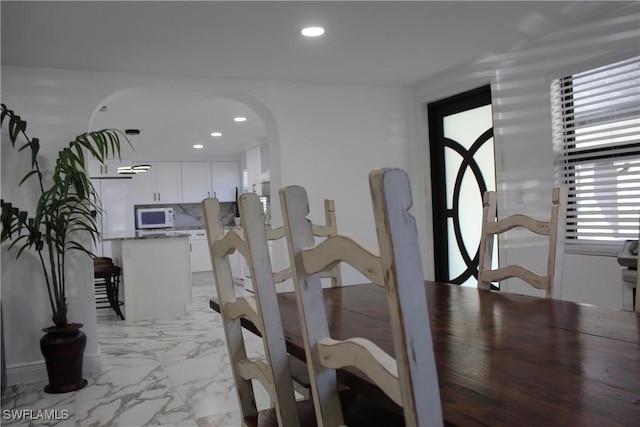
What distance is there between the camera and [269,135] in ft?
15.6

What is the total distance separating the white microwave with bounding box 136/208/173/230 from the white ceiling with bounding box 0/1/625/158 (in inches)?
243

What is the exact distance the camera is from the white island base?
5.76 metres

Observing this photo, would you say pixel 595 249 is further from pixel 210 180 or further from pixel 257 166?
pixel 210 180

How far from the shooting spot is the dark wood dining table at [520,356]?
33.8 inches

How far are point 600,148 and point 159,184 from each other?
27.6 feet

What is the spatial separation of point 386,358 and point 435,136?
436cm

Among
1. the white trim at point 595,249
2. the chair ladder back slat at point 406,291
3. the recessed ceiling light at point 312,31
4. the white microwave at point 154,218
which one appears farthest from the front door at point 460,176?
the white microwave at point 154,218

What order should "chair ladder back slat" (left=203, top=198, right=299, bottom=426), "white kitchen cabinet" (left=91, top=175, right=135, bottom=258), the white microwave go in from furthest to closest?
the white microwave → "white kitchen cabinet" (left=91, top=175, right=135, bottom=258) → "chair ladder back slat" (left=203, top=198, right=299, bottom=426)

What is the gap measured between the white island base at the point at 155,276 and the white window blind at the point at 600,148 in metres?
4.09

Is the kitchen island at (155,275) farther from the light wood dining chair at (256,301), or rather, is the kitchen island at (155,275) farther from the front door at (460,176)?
the light wood dining chair at (256,301)

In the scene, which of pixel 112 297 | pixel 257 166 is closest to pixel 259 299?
pixel 112 297

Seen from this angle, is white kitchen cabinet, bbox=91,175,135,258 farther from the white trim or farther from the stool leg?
the white trim

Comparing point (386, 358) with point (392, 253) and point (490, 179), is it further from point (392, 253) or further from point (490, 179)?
point (490, 179)

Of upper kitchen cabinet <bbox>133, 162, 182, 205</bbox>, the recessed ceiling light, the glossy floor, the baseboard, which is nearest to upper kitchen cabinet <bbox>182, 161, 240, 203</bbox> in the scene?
upper kitchen cabinet <bbox>133, 162, 182, 205</bbox>
